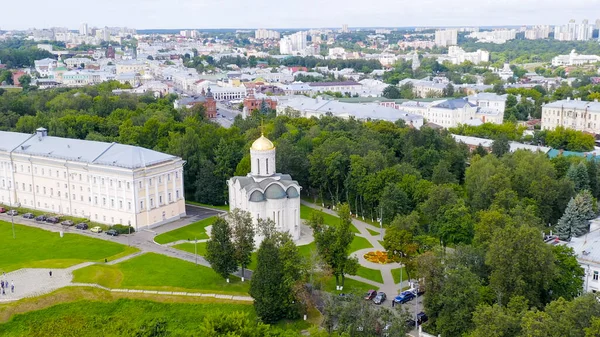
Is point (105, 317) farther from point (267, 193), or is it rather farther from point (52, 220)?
point (52, 220)

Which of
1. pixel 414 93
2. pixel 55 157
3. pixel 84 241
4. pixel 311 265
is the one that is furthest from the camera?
pixel 414 93

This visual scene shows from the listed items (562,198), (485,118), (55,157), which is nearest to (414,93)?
(485,118)

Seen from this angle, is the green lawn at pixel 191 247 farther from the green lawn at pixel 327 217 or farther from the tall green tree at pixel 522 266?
the tall green tree at pixel 522 266

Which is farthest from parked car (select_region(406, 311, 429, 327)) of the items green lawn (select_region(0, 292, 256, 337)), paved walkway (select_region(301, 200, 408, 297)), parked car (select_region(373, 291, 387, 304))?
green lawn (select_region(0, 292, 256, 337))

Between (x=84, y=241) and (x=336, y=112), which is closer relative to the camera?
(x=84, y=241)

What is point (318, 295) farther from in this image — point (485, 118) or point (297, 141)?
point (485, 118)

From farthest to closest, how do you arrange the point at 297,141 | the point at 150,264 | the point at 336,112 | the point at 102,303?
the point at 336,112 < the point at 297,141 < the point at 150,264 < the point at 102,303

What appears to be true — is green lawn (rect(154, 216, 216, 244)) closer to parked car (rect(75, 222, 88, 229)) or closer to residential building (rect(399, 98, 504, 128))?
parked car (rect(75, 222, 88, 229))

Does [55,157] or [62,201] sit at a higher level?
[55,157]
